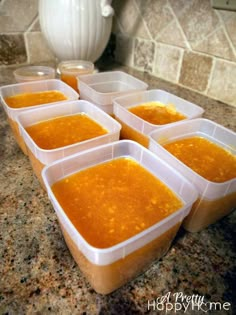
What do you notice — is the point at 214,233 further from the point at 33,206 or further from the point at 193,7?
the point at 193,7

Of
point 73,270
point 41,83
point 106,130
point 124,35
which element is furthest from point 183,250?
point 124,35

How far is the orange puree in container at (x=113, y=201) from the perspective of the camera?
336mm

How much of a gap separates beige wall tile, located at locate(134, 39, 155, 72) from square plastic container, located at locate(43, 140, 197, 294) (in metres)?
0.67

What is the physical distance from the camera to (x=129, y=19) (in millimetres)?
1016

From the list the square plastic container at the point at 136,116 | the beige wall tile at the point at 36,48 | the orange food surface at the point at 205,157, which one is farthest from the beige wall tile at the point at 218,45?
the beige wall tile at the point at 36,48

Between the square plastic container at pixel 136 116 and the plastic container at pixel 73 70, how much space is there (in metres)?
0.19

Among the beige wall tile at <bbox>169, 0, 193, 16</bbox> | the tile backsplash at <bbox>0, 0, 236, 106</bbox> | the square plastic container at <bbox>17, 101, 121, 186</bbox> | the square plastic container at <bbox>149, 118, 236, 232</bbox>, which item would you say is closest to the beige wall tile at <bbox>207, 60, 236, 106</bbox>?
the tile backsplash at <bbox>0, 0, 236, 106</bbox>

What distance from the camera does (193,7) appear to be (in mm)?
788

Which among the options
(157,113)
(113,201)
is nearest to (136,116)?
(157,113)

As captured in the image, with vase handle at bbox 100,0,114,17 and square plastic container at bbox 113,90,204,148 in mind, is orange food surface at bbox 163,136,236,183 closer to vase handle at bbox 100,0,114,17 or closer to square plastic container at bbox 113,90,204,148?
→ square plastic container at bbox 113,90,204,148

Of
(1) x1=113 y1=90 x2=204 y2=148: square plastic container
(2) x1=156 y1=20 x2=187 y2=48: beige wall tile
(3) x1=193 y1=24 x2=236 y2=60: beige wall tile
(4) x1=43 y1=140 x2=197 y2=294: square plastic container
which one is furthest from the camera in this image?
(2) x1=156 y1=20 x2=187 y2=48: beige wall tile

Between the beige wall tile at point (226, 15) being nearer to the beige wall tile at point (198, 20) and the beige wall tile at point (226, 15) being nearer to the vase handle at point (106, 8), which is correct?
the beige wall tile at point (198, 20)

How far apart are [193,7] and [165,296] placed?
0.81m

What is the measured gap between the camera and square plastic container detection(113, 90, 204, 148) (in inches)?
21.1
